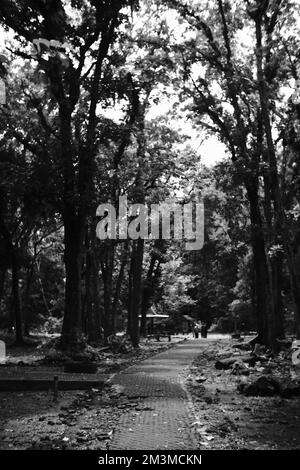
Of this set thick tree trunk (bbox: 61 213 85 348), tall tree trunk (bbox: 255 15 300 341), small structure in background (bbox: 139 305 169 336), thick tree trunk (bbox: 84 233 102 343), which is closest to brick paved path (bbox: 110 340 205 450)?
tall tree trunk (bbox: 255 15 300 341)

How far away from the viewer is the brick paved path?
23.9ft

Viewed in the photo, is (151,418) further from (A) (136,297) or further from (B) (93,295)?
(A) (136,297)

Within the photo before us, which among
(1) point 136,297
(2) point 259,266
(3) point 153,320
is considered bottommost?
(3) point 153,320

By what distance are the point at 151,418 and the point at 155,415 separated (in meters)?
0.28

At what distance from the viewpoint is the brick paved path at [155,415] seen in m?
7.29

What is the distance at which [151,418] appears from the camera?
29.5ft

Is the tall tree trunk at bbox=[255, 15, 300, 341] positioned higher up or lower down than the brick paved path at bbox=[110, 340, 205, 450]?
higher up

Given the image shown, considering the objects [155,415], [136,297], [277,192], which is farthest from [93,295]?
[155,415]

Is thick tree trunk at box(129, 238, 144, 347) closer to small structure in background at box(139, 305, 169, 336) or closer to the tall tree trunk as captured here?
the tall tree trunk

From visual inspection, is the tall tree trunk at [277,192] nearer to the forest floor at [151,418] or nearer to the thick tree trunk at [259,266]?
the forest floor at [151,418]

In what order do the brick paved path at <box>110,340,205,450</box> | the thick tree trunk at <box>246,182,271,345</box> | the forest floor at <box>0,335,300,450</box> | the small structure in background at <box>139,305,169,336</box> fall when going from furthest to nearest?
1. the small structure in background at <box>139,305,169,336</box>
2. the thick tree trunk at <box>246,182,271,345</box>
3. the forest floor at <box>0,335,300,450</box>
4. the brick paved path at <box>110,340,205,450</box>

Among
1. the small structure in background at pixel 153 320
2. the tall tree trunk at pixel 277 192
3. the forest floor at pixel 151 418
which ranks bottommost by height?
the forest floor at pixel 151 418

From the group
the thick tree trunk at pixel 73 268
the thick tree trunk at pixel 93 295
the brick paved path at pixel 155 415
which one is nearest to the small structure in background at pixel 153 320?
the thick tree trunk at pixel 93 295
